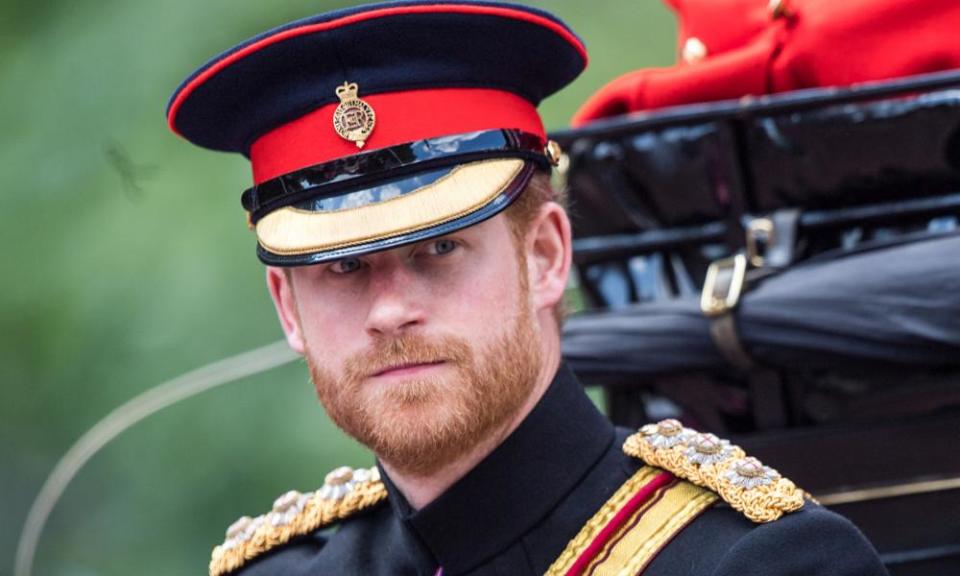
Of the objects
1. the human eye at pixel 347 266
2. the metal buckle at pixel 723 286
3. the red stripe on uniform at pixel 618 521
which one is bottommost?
the red stripe on uniform at pixel 618 521

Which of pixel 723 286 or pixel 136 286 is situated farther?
pixel 136 286

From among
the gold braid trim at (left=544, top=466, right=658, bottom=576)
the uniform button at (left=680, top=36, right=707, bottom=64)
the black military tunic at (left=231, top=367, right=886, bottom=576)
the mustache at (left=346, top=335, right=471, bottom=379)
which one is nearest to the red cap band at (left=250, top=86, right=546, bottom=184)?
the mustache at (left=346, top=335, right=471, bottom=379)

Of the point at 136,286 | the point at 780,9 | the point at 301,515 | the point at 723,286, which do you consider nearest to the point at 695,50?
the point at 780,9

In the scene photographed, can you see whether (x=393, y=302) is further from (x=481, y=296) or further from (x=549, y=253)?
(x=549, y=253)

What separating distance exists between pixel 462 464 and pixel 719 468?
355 mm

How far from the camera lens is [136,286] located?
5953 mm

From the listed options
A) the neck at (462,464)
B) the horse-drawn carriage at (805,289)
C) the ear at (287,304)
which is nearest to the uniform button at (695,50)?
the horse-drawn carriage at (805,289)

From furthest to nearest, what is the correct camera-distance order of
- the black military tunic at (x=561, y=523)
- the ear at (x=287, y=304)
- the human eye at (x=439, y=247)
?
1. the ear at (x=287, y=304)
2. the human eye at (x=439, y=247)
3. the black military tunic at (x=561, y=523)

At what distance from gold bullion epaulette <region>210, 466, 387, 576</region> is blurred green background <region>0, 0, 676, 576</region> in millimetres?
2898

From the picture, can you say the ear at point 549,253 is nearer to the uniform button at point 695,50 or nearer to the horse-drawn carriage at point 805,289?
the horse-drawn carriage at point 805,289

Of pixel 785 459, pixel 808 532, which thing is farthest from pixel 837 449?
pixel 808 532

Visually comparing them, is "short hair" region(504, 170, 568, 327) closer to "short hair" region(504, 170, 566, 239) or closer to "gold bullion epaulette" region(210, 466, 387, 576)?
"short hair" region(504, 170, 566, 239)

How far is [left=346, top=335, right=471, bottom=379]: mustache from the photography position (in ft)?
7.11

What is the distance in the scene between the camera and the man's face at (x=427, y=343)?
2.18m
